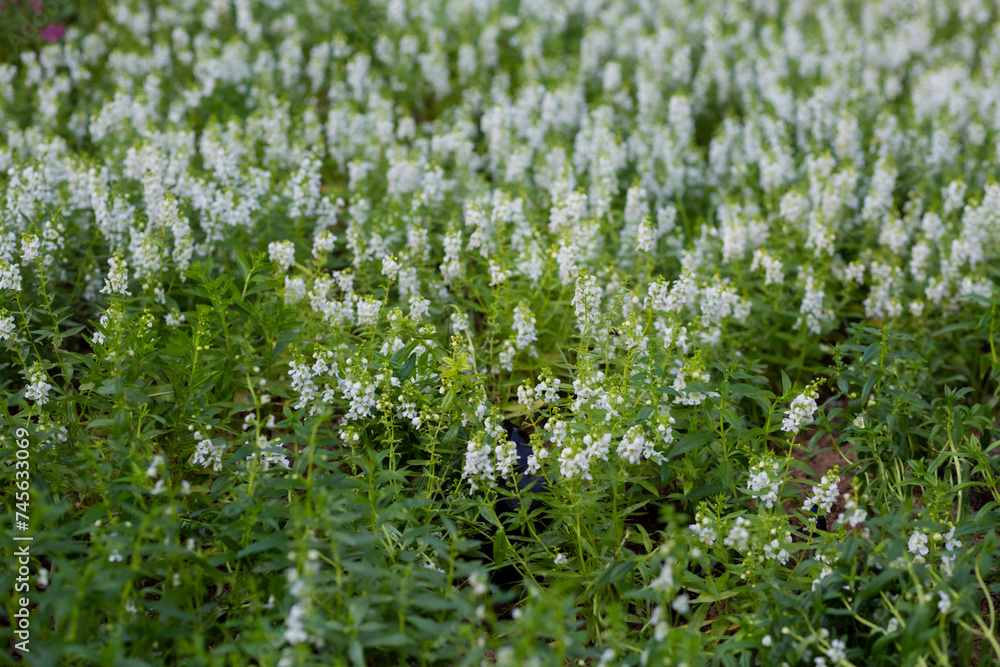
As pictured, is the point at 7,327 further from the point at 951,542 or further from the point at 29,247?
the point at 951,542

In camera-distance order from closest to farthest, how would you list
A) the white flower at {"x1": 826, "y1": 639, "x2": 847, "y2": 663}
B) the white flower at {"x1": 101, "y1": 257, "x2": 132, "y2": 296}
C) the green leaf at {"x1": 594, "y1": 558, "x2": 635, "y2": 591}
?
the white flower at {"x1": 826, "y1": 639, "x2": 847, "y2": 663} < the green leaf at {"x1": 594, "y1": 558, "x2": 635, "y2": 591} < the white flower at {"x1": 101, "y1": 257, "x2": 132, "y2": 296}

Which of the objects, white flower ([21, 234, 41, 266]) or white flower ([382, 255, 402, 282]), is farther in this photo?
white flower ([382, 255, 402, 282])

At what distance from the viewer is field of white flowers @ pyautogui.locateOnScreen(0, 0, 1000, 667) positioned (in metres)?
3.19

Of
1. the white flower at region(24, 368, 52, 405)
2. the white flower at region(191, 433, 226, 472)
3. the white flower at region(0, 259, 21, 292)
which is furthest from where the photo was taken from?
the white flower at region(0, 259, 21, 292)

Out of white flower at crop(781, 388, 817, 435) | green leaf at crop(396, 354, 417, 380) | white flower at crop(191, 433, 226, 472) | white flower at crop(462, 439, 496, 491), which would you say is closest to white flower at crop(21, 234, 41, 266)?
white flower at crop(191, 433, 226, 472)

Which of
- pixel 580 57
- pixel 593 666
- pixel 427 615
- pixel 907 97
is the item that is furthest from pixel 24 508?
pixel 907 97

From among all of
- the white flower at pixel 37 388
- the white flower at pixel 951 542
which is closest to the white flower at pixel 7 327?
the white flower at pixel 37 388

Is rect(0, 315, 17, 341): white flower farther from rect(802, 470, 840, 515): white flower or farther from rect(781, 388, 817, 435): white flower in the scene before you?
rect(802, 470, 840, 515): white flower

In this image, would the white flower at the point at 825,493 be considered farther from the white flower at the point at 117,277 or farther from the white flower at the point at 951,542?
the white flower at the point at 117,277

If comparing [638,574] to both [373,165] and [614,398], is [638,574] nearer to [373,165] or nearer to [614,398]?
[614,398]

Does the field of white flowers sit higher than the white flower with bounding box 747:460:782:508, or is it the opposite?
the field of white flowers

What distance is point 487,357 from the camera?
16.2 feet

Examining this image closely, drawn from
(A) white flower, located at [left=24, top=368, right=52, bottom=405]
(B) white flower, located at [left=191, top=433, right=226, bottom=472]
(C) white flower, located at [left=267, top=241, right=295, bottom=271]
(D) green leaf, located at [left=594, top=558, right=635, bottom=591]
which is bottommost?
(D) green leaf, located at [left=594, top=558, right=635, bottom=591]

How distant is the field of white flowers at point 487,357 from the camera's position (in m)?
3.19
